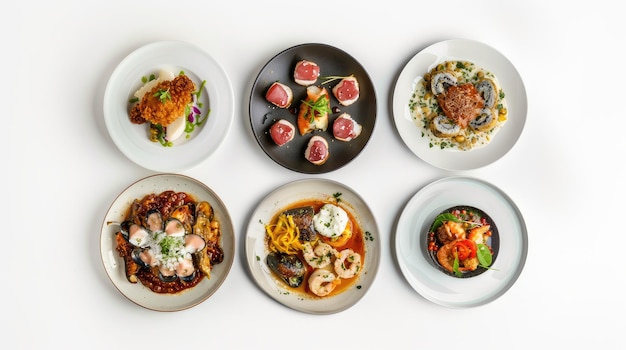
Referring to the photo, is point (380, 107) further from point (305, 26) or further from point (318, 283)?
point (318, 283)

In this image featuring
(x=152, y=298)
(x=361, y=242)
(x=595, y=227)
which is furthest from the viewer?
(x=595, y=227)

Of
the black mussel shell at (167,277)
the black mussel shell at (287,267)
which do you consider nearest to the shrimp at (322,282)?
the black mussel shell at (287,267)

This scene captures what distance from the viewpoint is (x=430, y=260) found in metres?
4.35

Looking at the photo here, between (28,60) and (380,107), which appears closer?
(28,60)

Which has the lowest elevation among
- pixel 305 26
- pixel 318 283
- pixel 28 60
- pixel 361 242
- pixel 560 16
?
pixel 318 283

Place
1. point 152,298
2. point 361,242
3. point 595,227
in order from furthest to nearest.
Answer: point 595,227 → point 361,242 → point 152,298

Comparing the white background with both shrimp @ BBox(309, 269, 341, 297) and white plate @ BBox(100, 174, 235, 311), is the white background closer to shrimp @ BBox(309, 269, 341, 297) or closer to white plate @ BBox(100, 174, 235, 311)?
white plate @ BBox(100, 174, 235, 311)

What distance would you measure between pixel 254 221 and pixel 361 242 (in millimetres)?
930

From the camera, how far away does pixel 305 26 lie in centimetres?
434

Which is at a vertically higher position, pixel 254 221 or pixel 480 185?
pixel 480 185

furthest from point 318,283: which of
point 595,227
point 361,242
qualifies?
point 595,227

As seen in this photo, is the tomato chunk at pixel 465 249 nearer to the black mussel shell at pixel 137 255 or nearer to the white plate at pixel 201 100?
the white plate at pixel 201 100

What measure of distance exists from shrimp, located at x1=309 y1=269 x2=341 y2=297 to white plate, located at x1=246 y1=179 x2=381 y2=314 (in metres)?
0.09

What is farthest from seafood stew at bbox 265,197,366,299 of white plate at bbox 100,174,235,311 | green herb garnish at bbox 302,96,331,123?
green herb garnish at bbox 302,96,331,123
